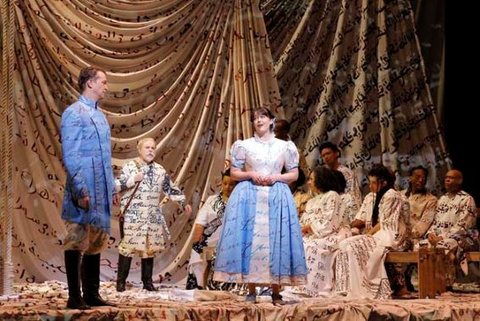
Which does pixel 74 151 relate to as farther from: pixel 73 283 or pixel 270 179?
pixel 270 179

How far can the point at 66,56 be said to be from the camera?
330 inches

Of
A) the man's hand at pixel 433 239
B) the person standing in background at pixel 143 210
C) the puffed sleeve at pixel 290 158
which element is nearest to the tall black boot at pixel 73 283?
the puffed sleeve at pixel 290 158

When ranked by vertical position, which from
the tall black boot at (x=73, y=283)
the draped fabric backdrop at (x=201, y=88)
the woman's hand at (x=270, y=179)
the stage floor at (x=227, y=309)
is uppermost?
the draped fabric backdrop at (x=201, y=88)

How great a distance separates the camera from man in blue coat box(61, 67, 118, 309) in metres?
5.55

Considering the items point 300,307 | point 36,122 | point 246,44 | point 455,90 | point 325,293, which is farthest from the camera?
point 455,90

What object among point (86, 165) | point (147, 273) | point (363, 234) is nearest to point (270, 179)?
point (86, 165)

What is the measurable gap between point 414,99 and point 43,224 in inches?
144

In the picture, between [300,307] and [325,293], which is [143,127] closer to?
[325,293]

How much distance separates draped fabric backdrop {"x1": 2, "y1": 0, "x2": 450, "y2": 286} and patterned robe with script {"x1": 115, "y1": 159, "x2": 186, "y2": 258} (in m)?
0.95

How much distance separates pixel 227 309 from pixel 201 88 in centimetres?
342

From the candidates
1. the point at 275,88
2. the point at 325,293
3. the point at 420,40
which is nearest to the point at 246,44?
the point at 275,88

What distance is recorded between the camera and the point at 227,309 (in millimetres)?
5836

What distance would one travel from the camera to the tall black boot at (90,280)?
227 inches

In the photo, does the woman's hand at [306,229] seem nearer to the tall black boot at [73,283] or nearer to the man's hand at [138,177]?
the man's hand at [138,177]
